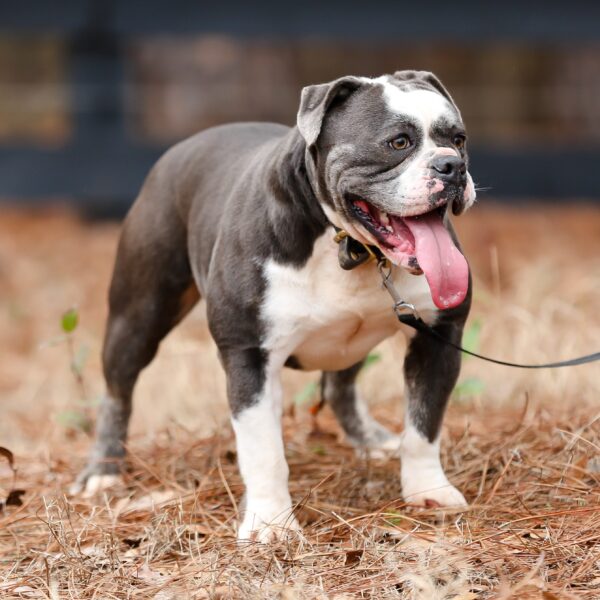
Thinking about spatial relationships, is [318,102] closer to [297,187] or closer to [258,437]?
[297,187]

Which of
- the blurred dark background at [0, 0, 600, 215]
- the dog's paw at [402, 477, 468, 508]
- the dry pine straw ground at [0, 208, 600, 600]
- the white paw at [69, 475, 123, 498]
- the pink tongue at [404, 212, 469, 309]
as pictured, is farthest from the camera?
the blurred dark background at [0, 0, 600, 215]

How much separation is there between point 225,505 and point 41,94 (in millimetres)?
11018

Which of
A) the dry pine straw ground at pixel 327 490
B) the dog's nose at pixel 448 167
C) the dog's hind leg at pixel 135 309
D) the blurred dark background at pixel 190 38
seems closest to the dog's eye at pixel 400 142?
the dog's nose at pixel 448 167

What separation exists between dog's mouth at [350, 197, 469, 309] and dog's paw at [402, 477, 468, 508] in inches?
30.3

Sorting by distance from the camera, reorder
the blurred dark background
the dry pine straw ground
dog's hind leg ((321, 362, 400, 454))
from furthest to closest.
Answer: the blurred dark background
dog's hind leg ((321, 362, 400, 454))
the dry pine straw ground

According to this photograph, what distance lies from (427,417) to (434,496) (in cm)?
27

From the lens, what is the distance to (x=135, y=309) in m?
4.55

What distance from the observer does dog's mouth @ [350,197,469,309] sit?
3.38m

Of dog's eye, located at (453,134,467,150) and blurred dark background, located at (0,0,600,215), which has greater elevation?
dog's eye, located at (453,134,467,150)

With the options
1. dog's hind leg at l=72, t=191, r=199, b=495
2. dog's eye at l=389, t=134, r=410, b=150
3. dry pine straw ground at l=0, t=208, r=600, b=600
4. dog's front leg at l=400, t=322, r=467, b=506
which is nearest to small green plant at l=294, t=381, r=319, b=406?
dry pine straw ground at l=0, t=208, r=600, b=600

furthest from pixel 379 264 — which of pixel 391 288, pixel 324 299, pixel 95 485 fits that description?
pixel 95 485

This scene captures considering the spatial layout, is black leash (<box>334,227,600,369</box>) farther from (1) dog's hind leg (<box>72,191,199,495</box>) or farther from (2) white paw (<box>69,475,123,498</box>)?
(2) white paw (<box>69,475,123,498</box>)

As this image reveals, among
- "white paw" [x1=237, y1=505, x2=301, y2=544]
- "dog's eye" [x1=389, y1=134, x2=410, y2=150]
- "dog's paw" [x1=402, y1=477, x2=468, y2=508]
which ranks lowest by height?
"dog's paw" [x1=402, y1=477, x2=468, y2=508]

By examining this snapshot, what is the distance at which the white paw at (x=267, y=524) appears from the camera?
361cm
